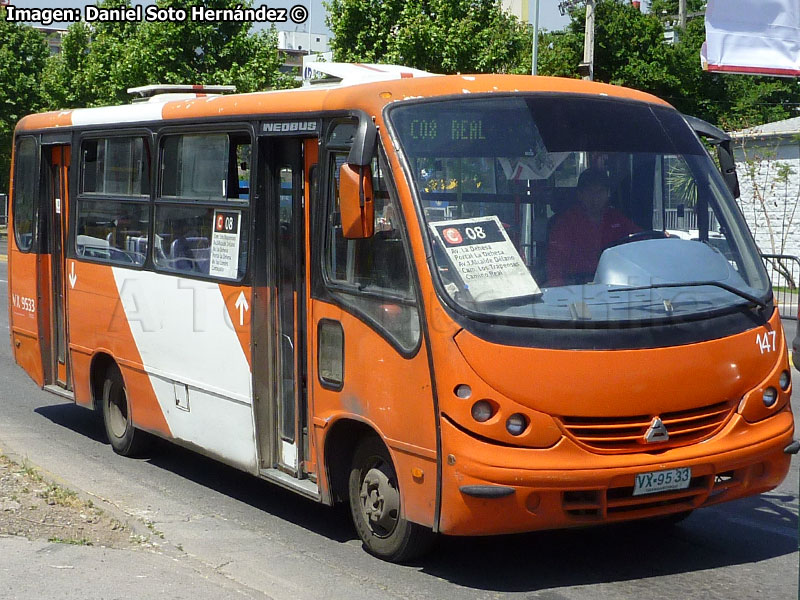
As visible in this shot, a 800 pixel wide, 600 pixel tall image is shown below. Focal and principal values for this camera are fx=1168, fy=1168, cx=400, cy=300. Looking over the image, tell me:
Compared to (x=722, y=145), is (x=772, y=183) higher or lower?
lower

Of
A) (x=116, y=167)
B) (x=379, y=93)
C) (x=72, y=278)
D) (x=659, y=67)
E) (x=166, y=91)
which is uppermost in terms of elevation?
(x=659, y=67)

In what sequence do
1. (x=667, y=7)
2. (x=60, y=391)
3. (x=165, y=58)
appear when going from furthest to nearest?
(x=667, y=7) < (x=165, y=58) < (x=60, y=391)

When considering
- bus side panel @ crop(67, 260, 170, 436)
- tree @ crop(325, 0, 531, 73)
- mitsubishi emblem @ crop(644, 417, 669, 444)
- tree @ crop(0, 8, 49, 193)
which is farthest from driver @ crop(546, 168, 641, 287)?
tree @ crop(0, 8, 49, 193)

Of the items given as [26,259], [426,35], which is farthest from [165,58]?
[26,259]

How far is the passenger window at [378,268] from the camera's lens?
5932 mm

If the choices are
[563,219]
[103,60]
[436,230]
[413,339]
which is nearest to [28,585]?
[413,339]

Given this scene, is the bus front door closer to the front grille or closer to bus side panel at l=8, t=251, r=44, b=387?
the front grille

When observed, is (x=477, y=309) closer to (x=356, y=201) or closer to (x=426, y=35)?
(x=356, y=201)

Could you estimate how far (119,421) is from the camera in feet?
30.7

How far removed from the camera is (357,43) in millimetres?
32312

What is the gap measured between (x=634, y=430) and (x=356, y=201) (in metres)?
1.80

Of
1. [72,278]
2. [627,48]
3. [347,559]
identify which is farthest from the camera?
[627,48]

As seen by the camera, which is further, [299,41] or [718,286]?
[299,41]

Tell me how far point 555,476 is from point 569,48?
42838mm
